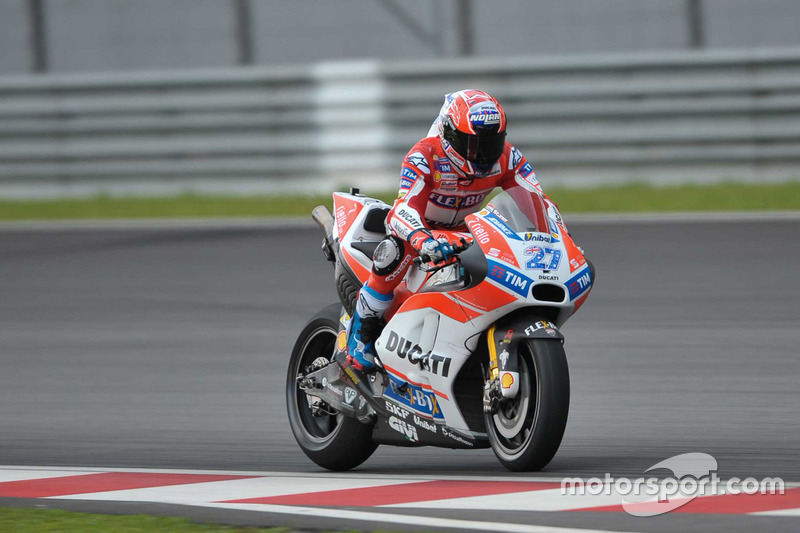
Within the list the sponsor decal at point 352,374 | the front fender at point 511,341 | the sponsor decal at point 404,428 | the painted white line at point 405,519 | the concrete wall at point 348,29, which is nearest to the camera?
the painted white line at point 405,519

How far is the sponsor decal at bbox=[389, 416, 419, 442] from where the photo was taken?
21.9ft

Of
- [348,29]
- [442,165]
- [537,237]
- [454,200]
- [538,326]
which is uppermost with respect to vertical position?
[348,29]

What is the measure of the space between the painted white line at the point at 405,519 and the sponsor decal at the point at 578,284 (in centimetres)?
121

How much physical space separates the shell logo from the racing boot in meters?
0.07

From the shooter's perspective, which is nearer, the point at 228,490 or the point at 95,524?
the point at 95,524

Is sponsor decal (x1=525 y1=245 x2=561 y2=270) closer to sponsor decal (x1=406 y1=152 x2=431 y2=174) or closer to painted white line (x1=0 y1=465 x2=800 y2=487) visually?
sponsor decal (x1=406 y1=152 x2=431 y2=174)

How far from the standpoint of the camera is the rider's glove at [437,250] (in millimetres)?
6230

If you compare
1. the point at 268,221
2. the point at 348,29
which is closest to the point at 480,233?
the point at 268,221

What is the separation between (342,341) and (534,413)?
1.28 metres

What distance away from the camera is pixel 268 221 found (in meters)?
16.4

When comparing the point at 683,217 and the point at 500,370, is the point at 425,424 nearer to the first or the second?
the point at 500,370

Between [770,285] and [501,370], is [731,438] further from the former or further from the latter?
[770,285]

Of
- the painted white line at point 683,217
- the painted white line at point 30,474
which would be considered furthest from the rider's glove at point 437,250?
the painted white line at point 683,217

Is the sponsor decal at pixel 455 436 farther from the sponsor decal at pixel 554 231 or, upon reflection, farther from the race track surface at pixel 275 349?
the sponsor decal at pixel 554 231
